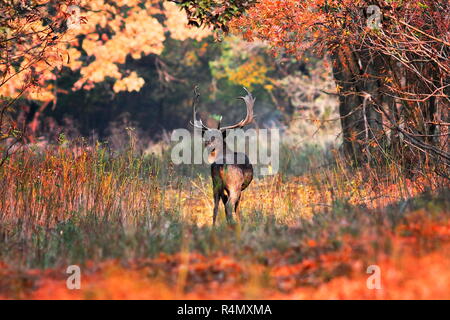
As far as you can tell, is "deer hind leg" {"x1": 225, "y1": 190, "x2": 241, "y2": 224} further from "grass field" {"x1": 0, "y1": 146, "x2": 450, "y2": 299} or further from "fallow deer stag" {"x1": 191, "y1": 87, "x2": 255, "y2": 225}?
"grass field" {"x1": 0, "y1": 146, "x2": 450, "y2": 299}

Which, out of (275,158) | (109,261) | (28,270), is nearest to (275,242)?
(109,261)

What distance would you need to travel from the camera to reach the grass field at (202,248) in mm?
6234

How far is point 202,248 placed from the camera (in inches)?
284

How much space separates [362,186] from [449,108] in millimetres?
Answer: 2484

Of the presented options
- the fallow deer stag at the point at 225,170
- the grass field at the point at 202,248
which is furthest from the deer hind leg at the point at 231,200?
the grass field at the point at 202,248

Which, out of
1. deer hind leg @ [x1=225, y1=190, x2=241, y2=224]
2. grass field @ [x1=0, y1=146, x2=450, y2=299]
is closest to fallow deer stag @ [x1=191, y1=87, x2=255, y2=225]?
deer hind leg @ [x1=225, y1=190, x2=241, y2=224]

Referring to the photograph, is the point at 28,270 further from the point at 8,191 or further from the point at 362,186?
the point at 362,186

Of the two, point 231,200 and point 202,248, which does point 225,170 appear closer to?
point 231,200

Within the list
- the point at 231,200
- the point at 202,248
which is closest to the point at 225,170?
the point at 231,200

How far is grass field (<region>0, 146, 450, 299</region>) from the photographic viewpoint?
A: 6.23 meters

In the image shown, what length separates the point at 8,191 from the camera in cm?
941

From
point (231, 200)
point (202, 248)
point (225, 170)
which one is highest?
point (225, 170)

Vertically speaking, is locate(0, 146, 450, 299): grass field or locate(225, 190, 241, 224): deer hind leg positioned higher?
locate(225, 190, 241, 224): deer hind leg
